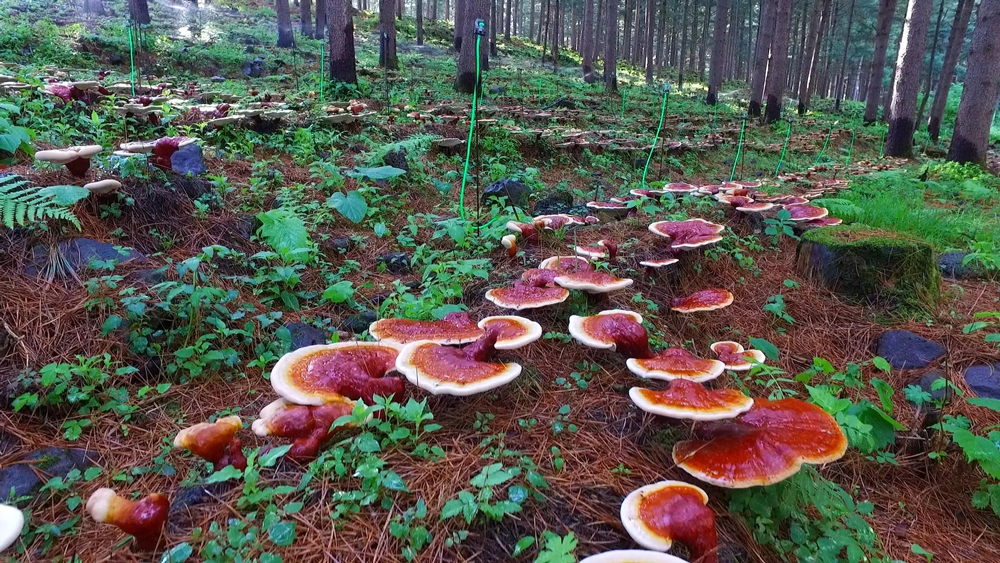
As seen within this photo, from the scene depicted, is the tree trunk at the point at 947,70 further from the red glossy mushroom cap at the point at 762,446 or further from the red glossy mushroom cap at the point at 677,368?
the red glossy mushroom cap at the point at 762,446

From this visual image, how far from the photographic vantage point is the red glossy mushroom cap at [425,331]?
2.67 m

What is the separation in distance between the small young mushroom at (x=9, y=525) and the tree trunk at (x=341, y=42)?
38.3 ft

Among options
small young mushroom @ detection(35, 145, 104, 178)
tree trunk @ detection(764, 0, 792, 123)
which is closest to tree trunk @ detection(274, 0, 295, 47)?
tree trunk @ detection(764, 0, 792, 123)

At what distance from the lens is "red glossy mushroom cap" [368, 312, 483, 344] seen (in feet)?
8.76

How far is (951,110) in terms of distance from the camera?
29609 millimetres

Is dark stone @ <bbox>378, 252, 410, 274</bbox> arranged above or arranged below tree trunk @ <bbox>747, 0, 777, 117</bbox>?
below

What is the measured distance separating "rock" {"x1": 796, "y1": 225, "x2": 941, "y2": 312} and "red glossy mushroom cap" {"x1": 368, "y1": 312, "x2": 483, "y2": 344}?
12.0 ft

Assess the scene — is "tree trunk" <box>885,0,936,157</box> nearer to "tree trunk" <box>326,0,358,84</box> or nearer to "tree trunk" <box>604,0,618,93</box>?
"tree trunk" <box>604,0,618,93</box>

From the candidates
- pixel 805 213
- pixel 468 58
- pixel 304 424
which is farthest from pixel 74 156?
pixel 468 58

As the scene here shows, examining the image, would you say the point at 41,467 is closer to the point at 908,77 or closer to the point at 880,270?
the point at 880,270

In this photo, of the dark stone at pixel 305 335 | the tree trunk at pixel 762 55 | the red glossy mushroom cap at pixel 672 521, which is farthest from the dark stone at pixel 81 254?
the tree trunk at pixel 762 55

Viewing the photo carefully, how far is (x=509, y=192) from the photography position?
6.58 metres

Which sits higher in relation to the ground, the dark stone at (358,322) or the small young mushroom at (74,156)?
the small young mushroom at (74,156)

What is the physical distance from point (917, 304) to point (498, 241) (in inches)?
146
